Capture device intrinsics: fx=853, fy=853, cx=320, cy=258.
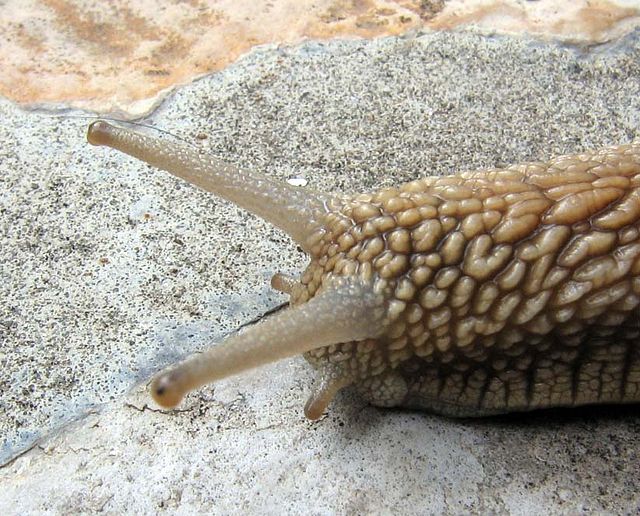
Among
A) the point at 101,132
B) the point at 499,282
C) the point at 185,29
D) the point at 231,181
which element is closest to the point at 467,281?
the point at 499,282

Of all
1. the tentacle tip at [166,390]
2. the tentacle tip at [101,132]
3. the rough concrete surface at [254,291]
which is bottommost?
the rough concrete surface at [254,291]

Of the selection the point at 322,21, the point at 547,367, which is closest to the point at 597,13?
the point at 322,21

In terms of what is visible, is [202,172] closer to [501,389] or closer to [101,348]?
[101,348]

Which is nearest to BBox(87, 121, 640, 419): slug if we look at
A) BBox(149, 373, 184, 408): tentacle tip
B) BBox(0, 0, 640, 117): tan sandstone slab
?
BBox(149, 373, 184, 408): tentacle tip

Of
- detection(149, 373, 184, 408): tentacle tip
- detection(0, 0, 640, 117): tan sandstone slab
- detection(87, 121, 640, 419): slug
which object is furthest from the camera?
detection(0, 0, 640, 117): tan sandstone slab

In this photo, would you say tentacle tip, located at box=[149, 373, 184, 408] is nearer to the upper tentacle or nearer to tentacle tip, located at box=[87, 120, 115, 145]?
the upper tentacle

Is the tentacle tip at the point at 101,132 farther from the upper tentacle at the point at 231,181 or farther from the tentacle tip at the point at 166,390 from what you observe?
the tentacle tip at the point at 166,390

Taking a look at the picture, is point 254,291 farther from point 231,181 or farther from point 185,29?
point 185,29

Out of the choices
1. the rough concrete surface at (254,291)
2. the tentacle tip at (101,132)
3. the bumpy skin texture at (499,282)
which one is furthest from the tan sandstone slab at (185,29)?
the bumpy skin texture at (499,282)
